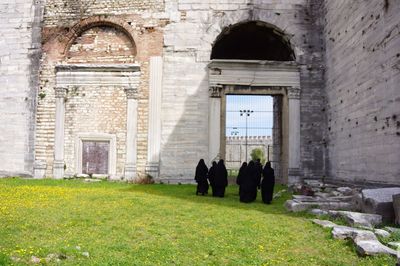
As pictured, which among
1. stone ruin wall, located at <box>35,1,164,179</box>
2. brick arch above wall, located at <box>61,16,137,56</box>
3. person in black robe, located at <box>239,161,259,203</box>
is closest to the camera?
person in black robe, located at <box>239,161,259,203</box>

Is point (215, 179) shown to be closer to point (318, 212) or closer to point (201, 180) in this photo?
point (201, 180)

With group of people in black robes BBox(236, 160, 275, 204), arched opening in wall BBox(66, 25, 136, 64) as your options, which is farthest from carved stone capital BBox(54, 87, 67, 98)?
group of people in black robes BBox(236, 160, 275, 204)

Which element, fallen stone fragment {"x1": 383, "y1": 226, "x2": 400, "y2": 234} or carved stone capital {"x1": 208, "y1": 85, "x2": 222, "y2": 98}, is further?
carved stone capital {"x1": 208, "y1": 85, "x2": 222, "y2": 98}

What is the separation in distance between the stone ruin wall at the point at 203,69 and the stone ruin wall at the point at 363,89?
70cm

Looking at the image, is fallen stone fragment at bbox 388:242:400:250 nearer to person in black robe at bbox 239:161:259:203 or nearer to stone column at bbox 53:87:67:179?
person in black robe at bbox 239:161:259:203

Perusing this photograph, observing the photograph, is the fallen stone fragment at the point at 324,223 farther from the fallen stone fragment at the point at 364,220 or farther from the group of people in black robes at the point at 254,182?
the group of people in black robes at the point at 254,182

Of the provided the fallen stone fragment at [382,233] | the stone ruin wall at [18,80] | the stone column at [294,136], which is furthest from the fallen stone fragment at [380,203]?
the stone ruin wall at [18,80]

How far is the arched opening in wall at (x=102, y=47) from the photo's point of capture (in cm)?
1647

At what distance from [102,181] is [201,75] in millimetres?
5126

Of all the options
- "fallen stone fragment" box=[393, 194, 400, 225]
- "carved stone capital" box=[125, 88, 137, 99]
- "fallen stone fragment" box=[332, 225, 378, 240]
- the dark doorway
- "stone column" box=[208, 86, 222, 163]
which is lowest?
"fallen stone fragment" box=[332, 225, 378, 240]

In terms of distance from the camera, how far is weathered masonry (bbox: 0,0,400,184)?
15.7 metres

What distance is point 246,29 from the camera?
1752 centimetres

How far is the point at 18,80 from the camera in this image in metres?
16.7

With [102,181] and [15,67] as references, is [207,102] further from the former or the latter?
[15,67]
